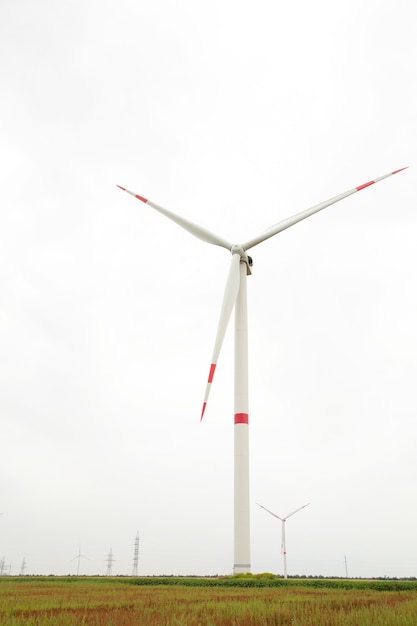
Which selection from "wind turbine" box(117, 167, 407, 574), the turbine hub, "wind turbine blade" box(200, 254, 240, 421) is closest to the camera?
"wind turbine blade" box(200, 254, 240, 421)

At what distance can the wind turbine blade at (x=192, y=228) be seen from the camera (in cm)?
5619

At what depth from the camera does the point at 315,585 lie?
39.5 m

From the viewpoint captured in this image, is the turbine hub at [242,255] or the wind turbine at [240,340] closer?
the wind turbine at [240,340]

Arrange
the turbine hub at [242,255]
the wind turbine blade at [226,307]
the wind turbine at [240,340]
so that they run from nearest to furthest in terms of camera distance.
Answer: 1. the wind turbine blade at [226,307]
2. the wind turbine at [240,340]
3. the turbine hub at [242,255]

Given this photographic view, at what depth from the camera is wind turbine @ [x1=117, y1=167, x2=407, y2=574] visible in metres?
46.1

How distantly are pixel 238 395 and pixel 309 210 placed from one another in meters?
19.5

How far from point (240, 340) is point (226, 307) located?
22.2 feet

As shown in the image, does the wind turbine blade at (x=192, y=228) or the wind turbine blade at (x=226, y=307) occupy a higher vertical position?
the wind turbine blade at (x=192, y=228)

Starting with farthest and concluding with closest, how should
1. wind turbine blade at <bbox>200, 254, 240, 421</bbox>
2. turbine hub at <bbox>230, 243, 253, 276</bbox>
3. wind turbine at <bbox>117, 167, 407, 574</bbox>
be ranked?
turbine hub at <bbox>230, 243, 253, 276</bbox>, wind turbine at <bbox>117, 167, 407, 574</bbox>, wind turbine blade at <bbox>200, 254, 240, 421</bbox>

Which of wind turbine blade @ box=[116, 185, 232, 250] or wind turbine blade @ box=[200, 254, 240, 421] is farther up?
wind turbine blade @ box=[116, 185, 232, 250]

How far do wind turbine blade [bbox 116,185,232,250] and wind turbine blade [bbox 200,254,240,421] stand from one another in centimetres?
306

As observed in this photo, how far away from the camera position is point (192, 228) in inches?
2237

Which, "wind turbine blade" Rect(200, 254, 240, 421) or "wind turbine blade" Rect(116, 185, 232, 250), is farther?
"wind turbine blade" Rect(116, 185, 232, 250)

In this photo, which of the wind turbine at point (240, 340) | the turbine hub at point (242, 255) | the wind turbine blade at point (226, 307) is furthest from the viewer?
the turbine hub at point (242, 255)
